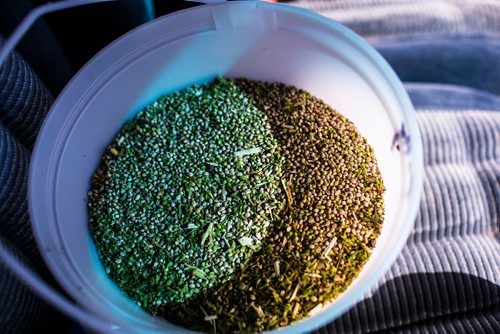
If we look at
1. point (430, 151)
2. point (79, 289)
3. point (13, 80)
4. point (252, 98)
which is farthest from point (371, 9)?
point (79, 289)

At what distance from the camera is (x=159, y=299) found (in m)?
0.73

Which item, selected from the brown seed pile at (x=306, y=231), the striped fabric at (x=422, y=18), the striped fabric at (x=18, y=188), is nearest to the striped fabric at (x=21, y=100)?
the striped fabric at (x=18, y=188)

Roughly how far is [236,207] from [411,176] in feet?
0.93

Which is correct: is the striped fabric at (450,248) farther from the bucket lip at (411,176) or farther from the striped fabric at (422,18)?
the striped fabric at (422,18)

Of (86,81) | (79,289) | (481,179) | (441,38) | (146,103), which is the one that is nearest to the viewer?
(79,289)

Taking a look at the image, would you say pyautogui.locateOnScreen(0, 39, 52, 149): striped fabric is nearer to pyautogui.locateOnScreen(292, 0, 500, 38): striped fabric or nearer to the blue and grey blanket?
the blue and grey blanket

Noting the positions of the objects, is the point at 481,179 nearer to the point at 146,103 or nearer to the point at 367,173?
the point at 367,173

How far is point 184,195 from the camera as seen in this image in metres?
0.79

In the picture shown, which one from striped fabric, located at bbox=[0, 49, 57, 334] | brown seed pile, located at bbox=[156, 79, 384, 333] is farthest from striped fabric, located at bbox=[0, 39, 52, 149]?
brown seed pile, located at bbox=[156, 79, 384, 333]

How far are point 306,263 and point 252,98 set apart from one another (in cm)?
33

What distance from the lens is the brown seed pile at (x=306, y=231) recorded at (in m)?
0.71

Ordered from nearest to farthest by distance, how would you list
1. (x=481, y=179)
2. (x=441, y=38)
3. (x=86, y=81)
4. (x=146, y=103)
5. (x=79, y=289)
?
(x=79, y=289) < (x=86, y=81) < (x=146, y=103) < (x=481, y=179) < (x=441, y=38)

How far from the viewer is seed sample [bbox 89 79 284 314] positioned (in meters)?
0.75

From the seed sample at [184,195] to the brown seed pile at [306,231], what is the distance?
0.08 ft
